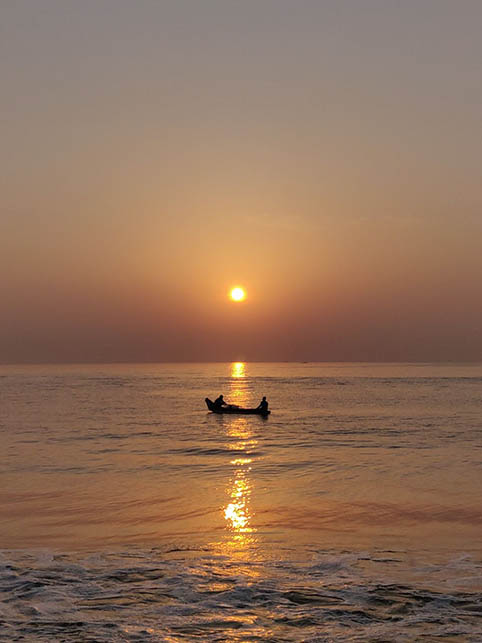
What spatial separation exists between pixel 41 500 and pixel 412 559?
509 inches

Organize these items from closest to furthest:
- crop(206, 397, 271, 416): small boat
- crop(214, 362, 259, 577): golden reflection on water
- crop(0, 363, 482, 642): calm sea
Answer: crop(0, 363, 482, 642): calm sea
crop(214, 362, 259, 577): golden reflection on water
crop(206, 397, 271, 416): small boat

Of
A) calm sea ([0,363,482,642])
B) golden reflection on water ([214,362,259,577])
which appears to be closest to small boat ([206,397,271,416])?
golden reflection on water ([214,362,259,577])

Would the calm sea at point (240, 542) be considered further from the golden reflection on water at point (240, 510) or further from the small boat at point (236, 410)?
the small boat at point (236, 410)

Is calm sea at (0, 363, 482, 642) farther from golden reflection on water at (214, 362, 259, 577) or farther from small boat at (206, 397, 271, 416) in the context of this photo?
small boat at (206, 397, 271, 416)

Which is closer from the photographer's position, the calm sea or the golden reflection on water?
the calm sea

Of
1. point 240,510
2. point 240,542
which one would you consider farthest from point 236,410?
point 240,542

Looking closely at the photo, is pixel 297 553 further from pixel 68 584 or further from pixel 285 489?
pixel 285 489

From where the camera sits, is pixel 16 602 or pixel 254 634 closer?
pixel 254 634

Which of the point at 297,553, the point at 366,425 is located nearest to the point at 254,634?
the point at 297,553

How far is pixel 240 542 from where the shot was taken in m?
16.0

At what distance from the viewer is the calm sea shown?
1041 centimetres

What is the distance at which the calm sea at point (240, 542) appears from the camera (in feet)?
34.2

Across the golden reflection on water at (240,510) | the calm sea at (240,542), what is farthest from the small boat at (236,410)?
the calm sea at (240,542)

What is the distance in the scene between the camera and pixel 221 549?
50.1ft
